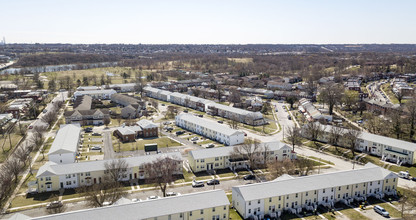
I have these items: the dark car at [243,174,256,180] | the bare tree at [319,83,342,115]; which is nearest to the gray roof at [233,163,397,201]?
the dark car at [243,174,256,180]

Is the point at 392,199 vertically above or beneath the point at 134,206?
beneath

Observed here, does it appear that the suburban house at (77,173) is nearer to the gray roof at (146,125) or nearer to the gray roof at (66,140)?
the gray roof at (66,140)

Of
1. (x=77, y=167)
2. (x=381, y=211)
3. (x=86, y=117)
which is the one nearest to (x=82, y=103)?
(x=86, y=117)

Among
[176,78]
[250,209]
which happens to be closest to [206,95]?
[176,78]

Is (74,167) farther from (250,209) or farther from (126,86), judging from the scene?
(126,86)

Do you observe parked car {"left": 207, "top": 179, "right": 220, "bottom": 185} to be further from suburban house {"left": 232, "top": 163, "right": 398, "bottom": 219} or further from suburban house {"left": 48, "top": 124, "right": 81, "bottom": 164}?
suburban house {"left": 48, "top": 124, "right": 81, "bottom": 164}

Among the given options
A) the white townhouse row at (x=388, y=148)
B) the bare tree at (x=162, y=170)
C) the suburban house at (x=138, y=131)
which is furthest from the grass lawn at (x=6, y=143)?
the white townhouse row at (x=388, y=148)
